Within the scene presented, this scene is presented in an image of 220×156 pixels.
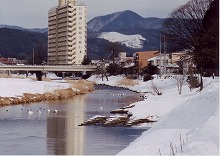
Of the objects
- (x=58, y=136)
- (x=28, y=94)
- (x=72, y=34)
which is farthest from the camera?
(x=72, y=34)

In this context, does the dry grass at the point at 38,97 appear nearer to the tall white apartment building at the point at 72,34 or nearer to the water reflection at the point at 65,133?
the water reflection at the point at 65,133

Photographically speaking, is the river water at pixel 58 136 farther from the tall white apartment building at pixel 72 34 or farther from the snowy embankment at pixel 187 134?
the tall white apartment building at pixel 72 34

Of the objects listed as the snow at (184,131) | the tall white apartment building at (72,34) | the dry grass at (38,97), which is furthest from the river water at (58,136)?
the tall white apartment building at (72,34)

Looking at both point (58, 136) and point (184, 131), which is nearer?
point (184, 131)

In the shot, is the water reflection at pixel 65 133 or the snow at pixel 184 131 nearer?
the snow at pixel 184 131

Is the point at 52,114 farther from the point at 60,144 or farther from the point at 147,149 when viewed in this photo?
the point at 147,149

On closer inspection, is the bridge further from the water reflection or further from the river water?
the river water

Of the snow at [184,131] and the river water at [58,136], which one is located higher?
the snow at [184,131]

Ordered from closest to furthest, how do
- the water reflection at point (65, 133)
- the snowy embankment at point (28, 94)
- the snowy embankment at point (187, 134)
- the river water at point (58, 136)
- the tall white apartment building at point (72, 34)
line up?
1. the snowy embankment at point (187, 134)
2. the river water at point (58, 136)
3. the water reflection at point (65, 133)
4. the snowy embankment at point (28, 94)
5. the tall white apartment building at point (72, 34)

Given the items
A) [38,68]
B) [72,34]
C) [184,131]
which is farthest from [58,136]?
[72,34]

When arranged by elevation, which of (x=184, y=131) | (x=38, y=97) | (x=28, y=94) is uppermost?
(x=184, y=131)

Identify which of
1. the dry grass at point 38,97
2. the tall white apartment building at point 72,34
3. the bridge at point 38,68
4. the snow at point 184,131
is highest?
the tall white apartment building at point 72,34

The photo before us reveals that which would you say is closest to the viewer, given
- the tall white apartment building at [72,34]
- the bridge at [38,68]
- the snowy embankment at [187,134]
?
the snowy embankment at [187,134]

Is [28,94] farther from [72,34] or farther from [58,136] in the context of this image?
[72,34]
